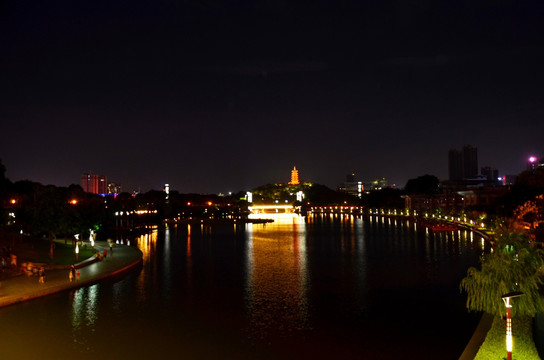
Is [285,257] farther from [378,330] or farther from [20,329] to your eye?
[20,329]

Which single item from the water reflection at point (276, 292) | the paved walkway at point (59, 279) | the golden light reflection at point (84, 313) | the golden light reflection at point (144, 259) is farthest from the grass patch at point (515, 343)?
the paved walkway at point (59, 279)

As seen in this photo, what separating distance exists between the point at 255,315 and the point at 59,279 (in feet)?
41.7

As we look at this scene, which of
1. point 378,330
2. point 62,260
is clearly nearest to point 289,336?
point 378,330

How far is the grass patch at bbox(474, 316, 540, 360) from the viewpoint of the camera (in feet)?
41.5

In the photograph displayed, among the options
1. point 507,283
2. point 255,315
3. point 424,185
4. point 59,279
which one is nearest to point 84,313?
point 59,279

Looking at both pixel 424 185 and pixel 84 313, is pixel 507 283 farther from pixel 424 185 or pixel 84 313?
pixel 424 185

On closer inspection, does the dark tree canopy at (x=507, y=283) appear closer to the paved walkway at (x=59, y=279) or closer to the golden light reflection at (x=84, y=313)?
the golden light reflection at (x=84, y=313)

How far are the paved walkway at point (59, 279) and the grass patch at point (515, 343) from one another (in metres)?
20.0

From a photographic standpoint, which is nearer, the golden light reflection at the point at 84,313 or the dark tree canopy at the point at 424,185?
the golden light reflection at the point at 84,313

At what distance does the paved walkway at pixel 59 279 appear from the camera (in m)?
24.0

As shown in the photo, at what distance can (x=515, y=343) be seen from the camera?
13242 millimetres

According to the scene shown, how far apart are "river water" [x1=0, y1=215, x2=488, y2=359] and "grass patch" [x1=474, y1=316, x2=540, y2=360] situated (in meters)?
3.01

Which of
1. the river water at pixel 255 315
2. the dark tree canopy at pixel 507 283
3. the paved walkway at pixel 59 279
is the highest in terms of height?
the dark tree canopy at pixel 507 283

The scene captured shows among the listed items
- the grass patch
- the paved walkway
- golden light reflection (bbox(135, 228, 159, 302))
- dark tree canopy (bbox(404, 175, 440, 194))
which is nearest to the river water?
golden light reflection (bbox(135, 228, 159, 302))
